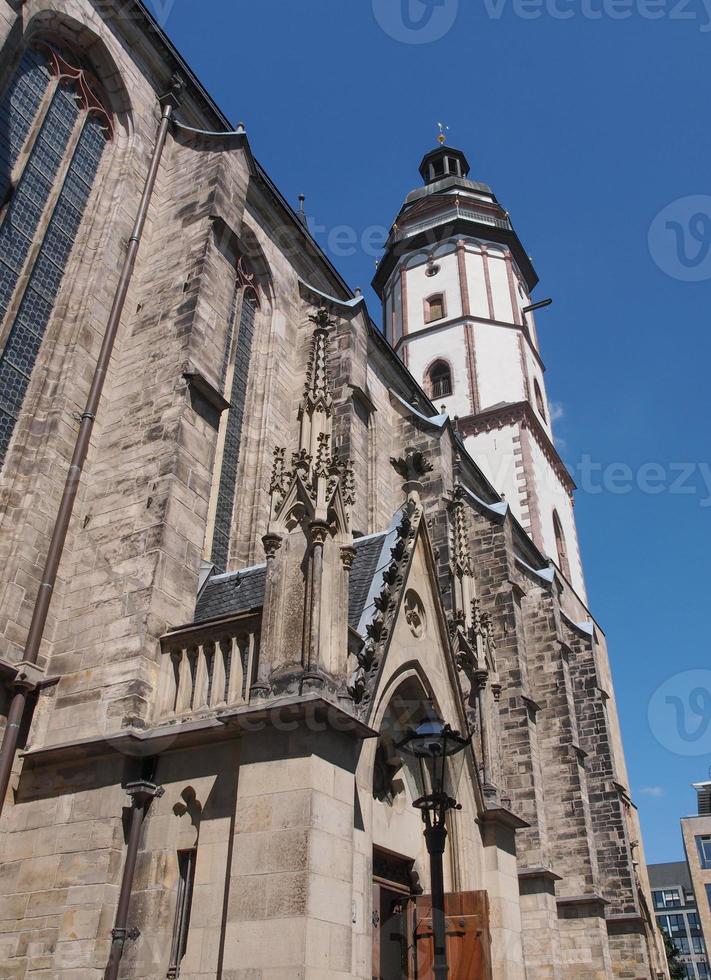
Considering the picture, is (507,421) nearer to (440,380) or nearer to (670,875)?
(440,380)

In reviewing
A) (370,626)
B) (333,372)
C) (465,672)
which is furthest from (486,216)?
(370,626)

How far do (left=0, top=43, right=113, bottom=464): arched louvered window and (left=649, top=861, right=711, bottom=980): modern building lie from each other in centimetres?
8880

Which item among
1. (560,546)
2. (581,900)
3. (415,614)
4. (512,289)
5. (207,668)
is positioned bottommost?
(581,900)

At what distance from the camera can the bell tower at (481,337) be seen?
32.9 m

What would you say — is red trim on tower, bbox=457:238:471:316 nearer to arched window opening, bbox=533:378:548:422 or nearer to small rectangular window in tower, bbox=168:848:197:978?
arched window opening, bbox=533:378:548:422

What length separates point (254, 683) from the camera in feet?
26.4

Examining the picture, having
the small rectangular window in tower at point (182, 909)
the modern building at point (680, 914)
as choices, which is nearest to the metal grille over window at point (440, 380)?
the small rectangular window in tower at point (182, 909)

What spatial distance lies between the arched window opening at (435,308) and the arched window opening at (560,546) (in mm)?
10042

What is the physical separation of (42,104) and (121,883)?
10.9 meters

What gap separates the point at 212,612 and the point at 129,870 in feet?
11.0

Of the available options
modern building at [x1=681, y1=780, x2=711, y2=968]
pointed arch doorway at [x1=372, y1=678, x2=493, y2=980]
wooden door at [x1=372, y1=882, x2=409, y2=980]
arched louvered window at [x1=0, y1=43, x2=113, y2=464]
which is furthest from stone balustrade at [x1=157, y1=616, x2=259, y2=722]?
modern building at [x1=681, y1=780, x2=711, y2=968]

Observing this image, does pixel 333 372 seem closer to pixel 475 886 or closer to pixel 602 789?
pixel 475 886

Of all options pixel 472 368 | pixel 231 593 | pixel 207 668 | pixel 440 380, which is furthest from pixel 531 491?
pixel 207 668

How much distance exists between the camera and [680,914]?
3531 inches
